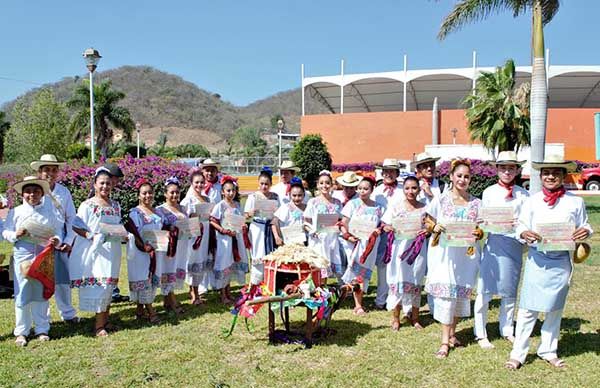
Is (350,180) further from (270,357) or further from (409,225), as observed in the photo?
(270,357)

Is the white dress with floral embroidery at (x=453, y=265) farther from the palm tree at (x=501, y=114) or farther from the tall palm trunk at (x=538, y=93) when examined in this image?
the palm tree at (x=501, y=114)

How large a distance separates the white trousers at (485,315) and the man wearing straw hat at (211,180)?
13.7ft

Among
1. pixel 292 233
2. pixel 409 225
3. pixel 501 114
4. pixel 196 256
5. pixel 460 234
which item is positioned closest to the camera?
pixel 460 234

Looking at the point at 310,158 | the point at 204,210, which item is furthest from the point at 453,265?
the point at 310,158

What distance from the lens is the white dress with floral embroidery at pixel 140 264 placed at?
642cm

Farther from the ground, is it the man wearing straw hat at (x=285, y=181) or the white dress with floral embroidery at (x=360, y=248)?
the man wearing straw hat at (x=285, y=181)

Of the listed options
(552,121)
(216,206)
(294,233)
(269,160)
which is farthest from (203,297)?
(552,121)

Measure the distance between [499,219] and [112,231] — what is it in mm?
4240

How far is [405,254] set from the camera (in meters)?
6.16

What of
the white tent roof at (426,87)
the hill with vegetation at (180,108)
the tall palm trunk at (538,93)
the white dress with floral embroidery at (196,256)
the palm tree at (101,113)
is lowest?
the white dress with floral embroidery at (196,256)

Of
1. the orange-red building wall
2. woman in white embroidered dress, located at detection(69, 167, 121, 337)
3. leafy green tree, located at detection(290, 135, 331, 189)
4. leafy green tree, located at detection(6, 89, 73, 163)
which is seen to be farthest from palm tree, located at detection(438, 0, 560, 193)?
leafy green tree, located at detection(6, 89, 73, 163)

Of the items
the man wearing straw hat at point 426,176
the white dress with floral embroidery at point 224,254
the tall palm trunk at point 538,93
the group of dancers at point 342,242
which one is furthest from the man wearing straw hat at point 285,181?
the tall palm trunk at point 538,93

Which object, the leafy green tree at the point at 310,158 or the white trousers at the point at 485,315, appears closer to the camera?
the white trousers at the point at 485,315

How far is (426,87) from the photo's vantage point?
44.1 metres
